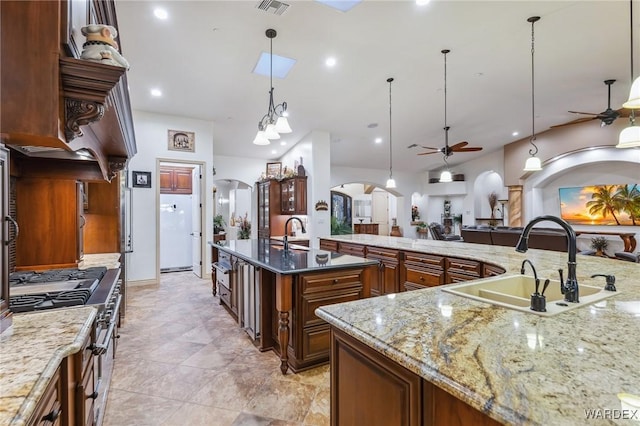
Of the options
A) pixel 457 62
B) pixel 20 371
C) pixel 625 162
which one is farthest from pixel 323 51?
pixel 625 162

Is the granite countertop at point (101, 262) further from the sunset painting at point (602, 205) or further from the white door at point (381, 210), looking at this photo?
the white door at point (381, 210)

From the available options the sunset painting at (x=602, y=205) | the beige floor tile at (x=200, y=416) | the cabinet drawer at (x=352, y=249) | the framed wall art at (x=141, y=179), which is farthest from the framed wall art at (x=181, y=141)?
the sunset painting at (x=602, y=205)

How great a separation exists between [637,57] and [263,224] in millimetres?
7448

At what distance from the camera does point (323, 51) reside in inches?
161

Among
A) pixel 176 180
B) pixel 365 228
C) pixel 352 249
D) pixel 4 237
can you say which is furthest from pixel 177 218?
pixel 365 228

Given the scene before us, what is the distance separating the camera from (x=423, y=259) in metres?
3.66

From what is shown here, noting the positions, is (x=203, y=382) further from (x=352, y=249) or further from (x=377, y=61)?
(x=377, y=61)

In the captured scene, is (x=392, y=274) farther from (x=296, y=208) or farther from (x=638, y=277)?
(x=296, y=208)

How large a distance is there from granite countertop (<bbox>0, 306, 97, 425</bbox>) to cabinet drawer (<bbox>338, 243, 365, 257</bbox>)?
3.75 m

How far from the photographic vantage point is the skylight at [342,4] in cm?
322

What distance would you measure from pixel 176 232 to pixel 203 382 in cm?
551

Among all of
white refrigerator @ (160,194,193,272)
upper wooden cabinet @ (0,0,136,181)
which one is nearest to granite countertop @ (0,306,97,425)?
upper wooden cabinet @ (0,0,136,181)

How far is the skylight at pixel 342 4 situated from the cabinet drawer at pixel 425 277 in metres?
3.08

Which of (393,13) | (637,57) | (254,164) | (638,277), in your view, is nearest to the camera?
(638,277)
